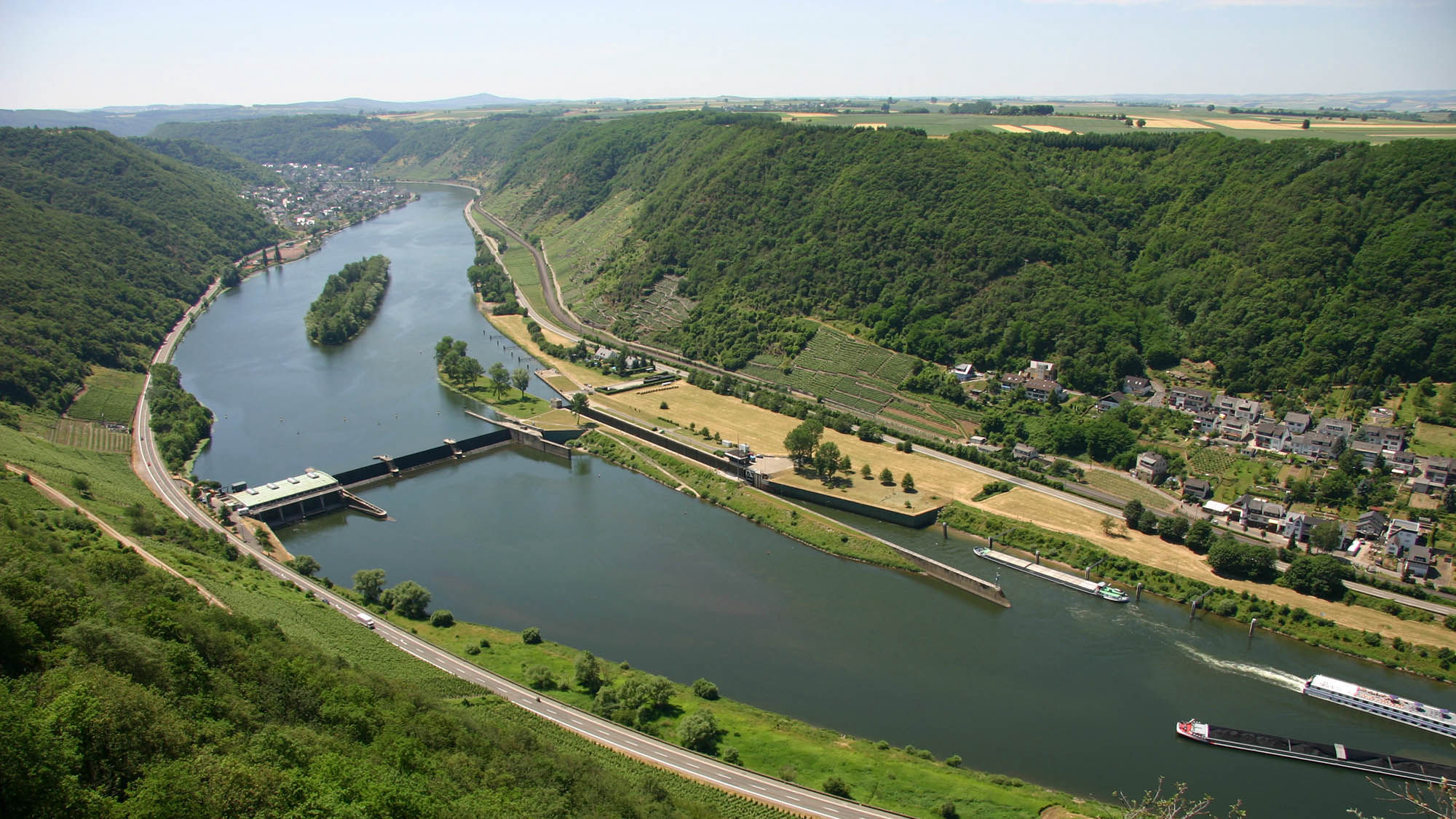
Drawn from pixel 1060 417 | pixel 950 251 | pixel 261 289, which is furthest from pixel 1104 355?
pixel 261 289

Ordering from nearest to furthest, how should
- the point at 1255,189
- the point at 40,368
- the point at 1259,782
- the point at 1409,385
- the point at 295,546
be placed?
the point at 1259,782 < the point at 295,546 < the point at 1409,385 < the point at 40,368 < the point at 1255,189

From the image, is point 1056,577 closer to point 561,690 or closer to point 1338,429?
point 1338,429

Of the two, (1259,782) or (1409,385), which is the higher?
(1409,385)

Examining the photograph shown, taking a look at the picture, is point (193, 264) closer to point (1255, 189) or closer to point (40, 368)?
point (40, 368)

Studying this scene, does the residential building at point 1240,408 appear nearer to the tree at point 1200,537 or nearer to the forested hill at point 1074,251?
the forested hill at point 1074,251

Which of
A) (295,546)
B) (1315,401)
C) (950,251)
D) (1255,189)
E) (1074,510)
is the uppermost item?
(1255,189)

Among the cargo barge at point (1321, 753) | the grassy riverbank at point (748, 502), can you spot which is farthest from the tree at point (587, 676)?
the cargo barge at point (1321, 753)

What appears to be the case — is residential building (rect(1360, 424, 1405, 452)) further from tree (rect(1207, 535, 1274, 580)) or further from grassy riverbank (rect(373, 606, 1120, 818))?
grassy riverbank (rect(373, 606, 1120, 818))
